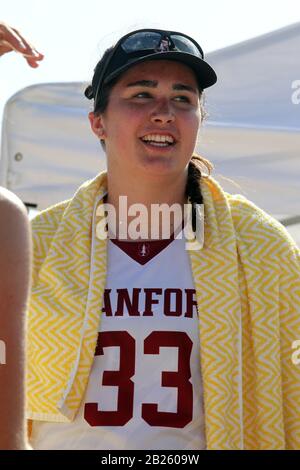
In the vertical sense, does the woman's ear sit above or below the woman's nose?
above

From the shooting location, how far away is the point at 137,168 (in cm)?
252

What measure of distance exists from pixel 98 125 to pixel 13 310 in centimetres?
153

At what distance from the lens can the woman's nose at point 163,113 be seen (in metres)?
2.47

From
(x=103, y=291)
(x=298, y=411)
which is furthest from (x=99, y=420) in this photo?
(x=298, y=411)

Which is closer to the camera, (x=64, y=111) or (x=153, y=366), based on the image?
(x=153, y=366)

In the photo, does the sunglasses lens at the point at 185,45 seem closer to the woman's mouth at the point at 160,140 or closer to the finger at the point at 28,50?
the woman's mouth at the point at 160,140

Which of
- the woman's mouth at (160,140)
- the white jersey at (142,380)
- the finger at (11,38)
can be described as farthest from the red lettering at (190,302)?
the finger at (11,38)

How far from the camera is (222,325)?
2408 millimetres

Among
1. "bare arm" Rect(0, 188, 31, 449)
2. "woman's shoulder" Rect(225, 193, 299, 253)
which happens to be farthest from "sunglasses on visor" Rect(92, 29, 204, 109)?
"bare arm" Rect(0, 188, 31, 449)

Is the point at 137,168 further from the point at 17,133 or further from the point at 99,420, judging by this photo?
the point at 17,133

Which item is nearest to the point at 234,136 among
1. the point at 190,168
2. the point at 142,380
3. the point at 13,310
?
the point at 190,168

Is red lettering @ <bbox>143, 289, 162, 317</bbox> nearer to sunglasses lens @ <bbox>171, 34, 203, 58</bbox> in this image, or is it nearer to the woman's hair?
the woman's hair

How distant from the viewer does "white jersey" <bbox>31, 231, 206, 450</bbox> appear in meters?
2.29

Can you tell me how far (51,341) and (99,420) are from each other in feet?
0.92
